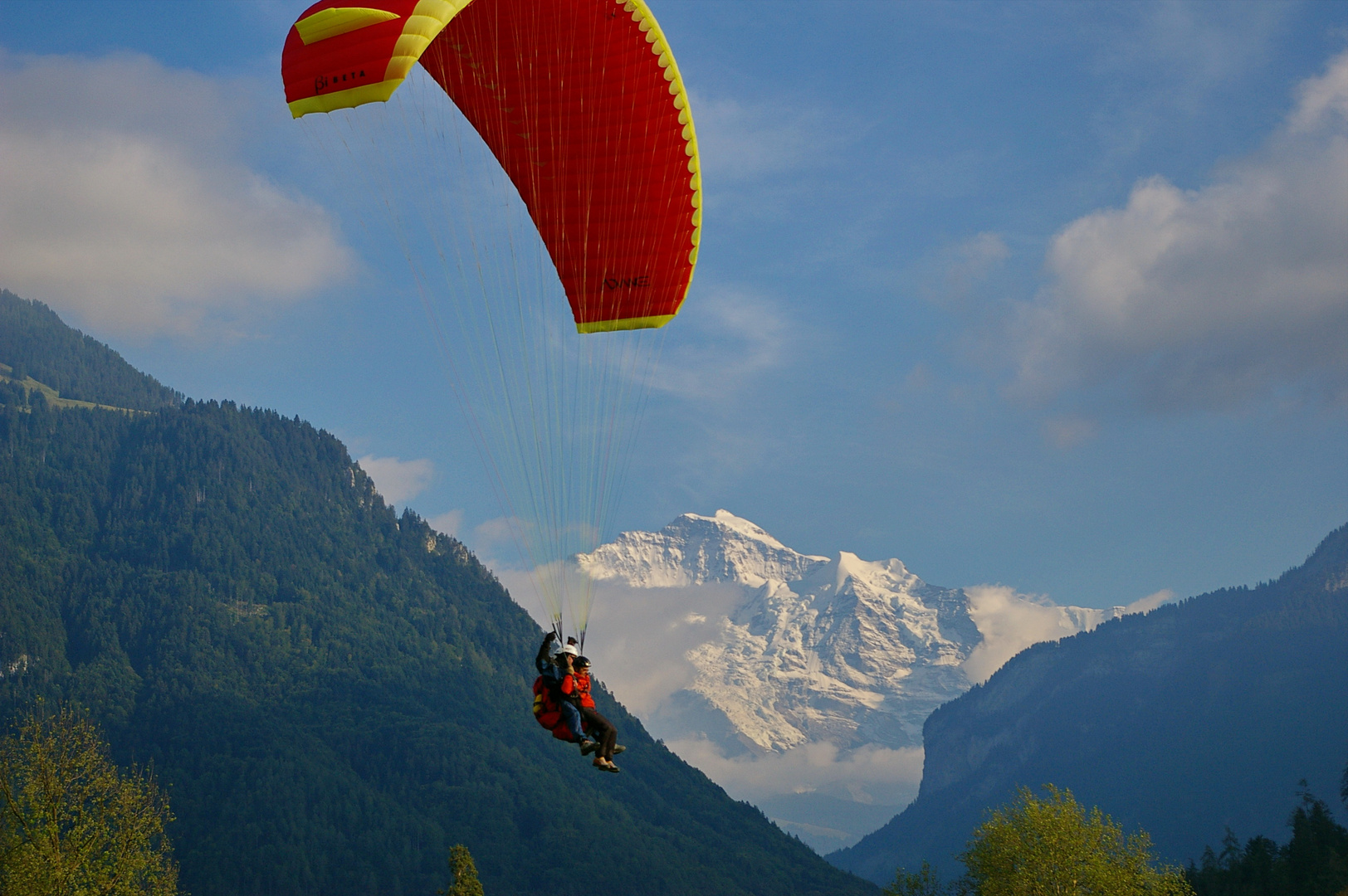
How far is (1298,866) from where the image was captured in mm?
84375

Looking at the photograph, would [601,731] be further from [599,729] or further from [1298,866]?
[1298,866]

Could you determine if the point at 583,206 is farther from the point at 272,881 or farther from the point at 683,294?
the point at 272,881

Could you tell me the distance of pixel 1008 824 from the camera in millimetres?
43188

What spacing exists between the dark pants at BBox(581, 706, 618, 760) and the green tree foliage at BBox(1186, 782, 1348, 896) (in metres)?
76.4

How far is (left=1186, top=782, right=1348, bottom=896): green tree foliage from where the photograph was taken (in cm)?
8088

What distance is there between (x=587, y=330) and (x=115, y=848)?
21.1 meters

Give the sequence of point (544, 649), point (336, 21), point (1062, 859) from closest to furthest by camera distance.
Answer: point (336, 21)
point (544, 649)
point (1062, 859)

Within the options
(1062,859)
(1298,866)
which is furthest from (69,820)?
(1298,866)

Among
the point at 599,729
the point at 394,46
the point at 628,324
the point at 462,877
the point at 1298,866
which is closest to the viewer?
the point at 394,46

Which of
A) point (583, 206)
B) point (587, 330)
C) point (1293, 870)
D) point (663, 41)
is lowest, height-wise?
point (1293, 870)

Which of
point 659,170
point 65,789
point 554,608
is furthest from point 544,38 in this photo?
point 65,789

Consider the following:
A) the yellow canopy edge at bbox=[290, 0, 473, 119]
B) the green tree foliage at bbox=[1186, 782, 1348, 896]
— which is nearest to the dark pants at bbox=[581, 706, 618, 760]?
the yellow canopy edge at bbox=[290, 0, 473, 119]

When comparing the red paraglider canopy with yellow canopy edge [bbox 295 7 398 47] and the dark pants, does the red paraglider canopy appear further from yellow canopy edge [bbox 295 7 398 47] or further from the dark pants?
the dark pants

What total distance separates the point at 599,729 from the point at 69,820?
22977 millimetres
